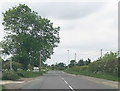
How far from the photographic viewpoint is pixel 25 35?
57.1 m

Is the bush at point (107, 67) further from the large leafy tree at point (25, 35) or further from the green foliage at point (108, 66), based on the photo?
the large leafy tree at point (25, 35)

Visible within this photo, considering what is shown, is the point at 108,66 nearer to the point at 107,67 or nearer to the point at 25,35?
the point at 107,67

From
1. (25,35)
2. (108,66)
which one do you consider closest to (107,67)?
(108,66)

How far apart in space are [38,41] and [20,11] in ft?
25.1

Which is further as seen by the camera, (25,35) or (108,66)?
(25,35)

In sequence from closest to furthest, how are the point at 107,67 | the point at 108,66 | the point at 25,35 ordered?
1. the point at 108,66
2. the point at 107,67
3. the point at 25,35

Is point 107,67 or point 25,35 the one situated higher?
point 25,35

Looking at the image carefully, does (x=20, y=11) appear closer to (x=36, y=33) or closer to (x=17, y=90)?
(x=36, y=33)

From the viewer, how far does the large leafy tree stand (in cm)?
5678

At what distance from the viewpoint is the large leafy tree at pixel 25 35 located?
186ft

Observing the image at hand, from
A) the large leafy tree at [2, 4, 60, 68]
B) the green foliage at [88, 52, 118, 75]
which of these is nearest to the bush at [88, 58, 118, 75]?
the green foliage at [88, 52, 118, 75]

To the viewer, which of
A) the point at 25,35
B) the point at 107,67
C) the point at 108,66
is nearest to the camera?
the point at 108,66

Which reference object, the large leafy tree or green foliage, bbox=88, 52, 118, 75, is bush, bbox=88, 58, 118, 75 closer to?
green foliage, bbox=88, 52, 118, 75

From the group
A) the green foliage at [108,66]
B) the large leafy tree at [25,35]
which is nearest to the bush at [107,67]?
the green foliage at [108,66]
